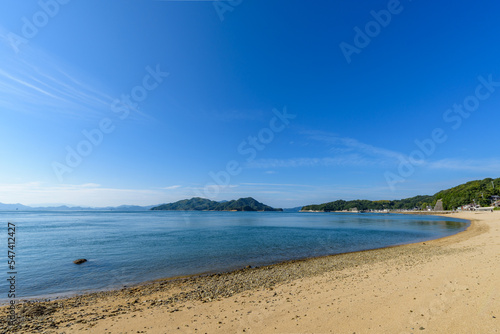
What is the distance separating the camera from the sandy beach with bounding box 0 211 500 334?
6.37m

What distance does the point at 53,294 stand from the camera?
1181cm

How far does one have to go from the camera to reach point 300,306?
7863mm

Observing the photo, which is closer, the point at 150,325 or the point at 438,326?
the point at 438,326

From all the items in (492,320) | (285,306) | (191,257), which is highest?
(492,320)

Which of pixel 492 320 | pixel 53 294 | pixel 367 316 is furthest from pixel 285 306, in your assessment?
pixel 53 294

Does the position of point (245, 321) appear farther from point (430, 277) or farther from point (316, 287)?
point (430, 277)

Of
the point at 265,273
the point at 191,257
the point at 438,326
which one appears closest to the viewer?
the point at 438,326

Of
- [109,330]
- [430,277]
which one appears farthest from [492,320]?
[109,330]

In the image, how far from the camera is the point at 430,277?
10383 mm

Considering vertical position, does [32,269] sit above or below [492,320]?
below

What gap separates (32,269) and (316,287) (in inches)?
823

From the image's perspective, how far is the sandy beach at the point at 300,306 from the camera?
637cm

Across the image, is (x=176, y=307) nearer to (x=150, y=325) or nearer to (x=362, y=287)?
(x=150, y=325)

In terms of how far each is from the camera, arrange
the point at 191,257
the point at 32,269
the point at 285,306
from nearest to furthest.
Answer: the point at 285,306 < the point at 32,269 < the point at 191,257
